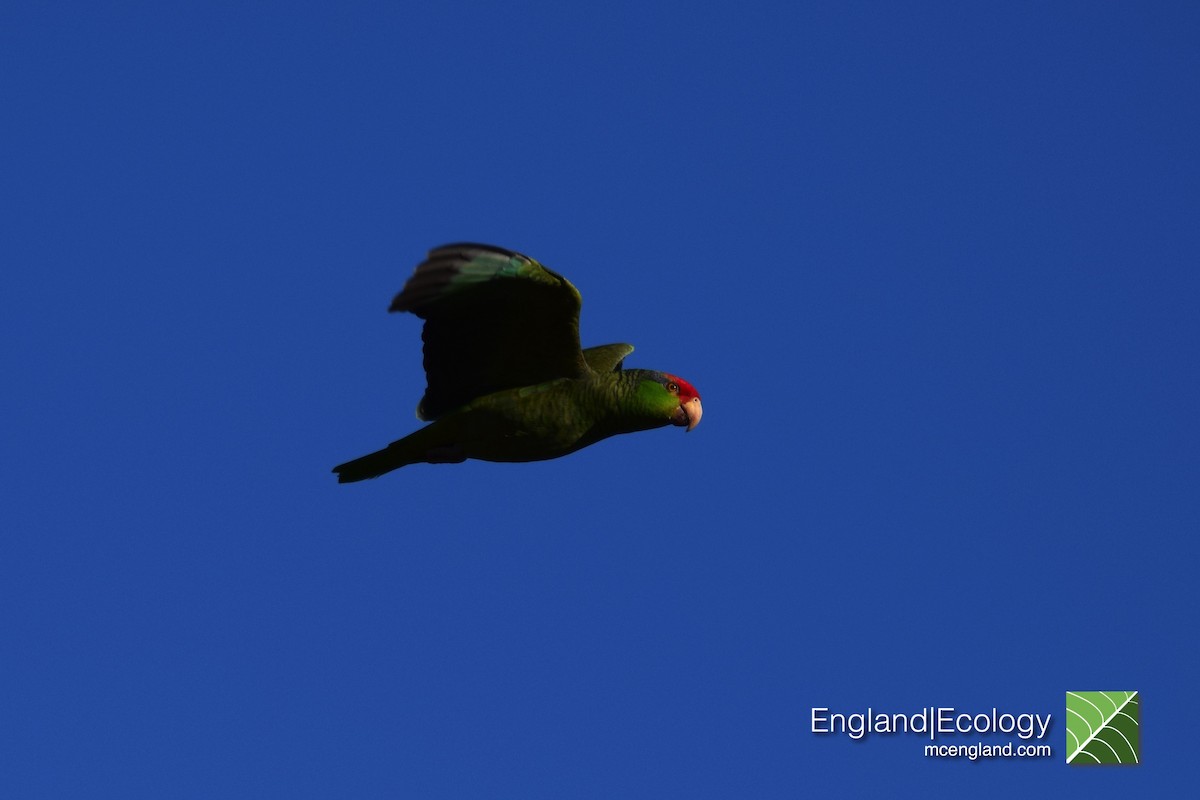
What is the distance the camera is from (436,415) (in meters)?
15.0

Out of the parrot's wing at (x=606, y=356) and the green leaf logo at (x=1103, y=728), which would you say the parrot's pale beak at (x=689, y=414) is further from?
the green leaf logo at (x=1103, y=728)

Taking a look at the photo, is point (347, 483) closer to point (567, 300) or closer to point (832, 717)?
point (567, 300)

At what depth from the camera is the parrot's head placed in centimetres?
1497

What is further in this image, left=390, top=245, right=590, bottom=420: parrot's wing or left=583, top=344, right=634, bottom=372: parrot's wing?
left=583, top=344, right=634, bottom=372: parrot's wing

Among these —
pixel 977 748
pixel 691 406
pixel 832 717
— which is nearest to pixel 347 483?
pixel 691 406

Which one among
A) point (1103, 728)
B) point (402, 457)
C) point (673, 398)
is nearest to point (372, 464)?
point (402, 457)

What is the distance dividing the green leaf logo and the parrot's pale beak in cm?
761

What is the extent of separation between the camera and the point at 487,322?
14.4 m

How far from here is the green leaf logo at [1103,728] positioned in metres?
19.9

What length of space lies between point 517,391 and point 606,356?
8.99 ft

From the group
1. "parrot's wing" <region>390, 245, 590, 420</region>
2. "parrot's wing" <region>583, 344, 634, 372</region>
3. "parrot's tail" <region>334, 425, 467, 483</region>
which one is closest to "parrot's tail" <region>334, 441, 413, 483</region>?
"parrot's tail" <region>334, 425, 467, 483</region>

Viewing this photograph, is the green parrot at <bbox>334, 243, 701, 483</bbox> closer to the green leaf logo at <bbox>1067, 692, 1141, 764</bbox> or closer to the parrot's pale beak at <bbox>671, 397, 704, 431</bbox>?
the parrot's pale beak at <bbox>671, 397, 704, 431</bbox>

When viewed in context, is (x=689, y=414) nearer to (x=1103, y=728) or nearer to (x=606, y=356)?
(x=606, y=356)

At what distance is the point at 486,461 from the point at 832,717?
6589 millimetres
